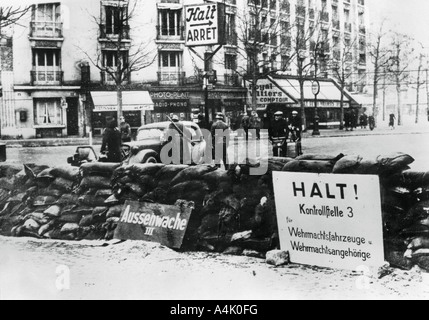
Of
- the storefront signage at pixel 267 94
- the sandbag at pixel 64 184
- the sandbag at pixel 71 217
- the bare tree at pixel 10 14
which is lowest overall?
the sandbag at pixel 71 217

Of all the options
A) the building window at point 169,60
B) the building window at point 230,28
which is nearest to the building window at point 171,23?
the building window at point 169,60

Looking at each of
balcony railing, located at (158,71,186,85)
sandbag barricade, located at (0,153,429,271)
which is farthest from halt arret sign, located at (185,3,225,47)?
sandbag barricade, located at (0,153,429,271)

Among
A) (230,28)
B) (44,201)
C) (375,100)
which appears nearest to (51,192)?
(44,201)

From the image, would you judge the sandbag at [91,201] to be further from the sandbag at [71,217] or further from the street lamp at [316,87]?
the street lamp at [316,87]

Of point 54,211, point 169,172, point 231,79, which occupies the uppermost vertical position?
point 231,79

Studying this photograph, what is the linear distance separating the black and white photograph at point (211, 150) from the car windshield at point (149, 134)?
0.5 inches

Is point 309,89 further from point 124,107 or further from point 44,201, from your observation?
point 44,201

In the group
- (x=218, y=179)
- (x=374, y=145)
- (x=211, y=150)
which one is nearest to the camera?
(x=374, y=145)

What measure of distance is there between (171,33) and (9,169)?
6.09 ft

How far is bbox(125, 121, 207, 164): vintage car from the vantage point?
4.30m

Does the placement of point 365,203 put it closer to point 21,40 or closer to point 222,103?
point 222,103

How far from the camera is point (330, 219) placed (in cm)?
377

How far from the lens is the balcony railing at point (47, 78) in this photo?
435 cm
